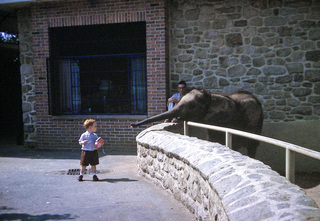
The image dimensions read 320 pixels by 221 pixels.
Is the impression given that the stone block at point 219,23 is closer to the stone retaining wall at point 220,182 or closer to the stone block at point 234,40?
the stone block at point 234,40

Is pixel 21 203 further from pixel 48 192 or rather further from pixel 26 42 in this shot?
pixel 26 42

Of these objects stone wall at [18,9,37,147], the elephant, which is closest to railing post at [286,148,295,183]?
the elephant

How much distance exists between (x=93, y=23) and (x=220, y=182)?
756cm

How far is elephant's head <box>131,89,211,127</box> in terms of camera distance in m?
6.98

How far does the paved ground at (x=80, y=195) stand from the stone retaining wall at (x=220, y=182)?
279 mm

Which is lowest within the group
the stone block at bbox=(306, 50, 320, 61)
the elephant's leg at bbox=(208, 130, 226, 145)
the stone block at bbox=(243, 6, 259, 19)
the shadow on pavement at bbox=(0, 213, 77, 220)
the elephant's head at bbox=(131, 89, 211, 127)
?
the shadow on pavement at bbox=(0, 213, 77, 220)

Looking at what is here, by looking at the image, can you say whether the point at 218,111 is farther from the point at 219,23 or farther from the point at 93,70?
the point at 93,70

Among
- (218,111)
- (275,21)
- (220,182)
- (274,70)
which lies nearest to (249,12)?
(275,21)

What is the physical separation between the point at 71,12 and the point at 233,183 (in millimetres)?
8218

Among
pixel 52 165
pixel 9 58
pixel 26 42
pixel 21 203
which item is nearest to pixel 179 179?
pixel 21 203

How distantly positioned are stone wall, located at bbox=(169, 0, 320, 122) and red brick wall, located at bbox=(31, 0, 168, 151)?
57cm

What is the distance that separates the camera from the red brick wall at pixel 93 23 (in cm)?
936

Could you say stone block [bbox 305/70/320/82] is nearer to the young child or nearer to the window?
the window

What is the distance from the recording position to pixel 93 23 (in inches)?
386
